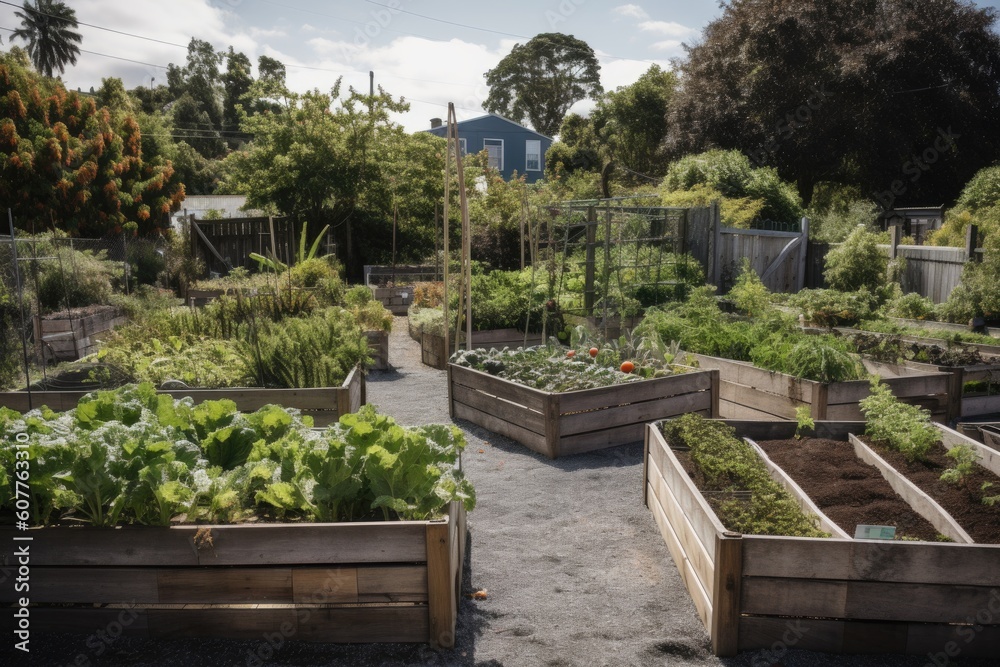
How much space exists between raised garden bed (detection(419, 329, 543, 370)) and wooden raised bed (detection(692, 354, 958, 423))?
3.45 m

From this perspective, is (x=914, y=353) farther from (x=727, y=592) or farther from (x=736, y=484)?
(x=727, y=592)

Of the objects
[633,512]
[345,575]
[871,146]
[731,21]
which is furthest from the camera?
[731,21]

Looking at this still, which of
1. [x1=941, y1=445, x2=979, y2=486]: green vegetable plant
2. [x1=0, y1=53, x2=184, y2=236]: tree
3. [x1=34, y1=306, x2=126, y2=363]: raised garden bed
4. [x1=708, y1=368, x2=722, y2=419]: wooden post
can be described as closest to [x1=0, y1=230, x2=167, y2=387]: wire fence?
[x1=34, y1=306, x2=126, y2=363]: raised garden bed

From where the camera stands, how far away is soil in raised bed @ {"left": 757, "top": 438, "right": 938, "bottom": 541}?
356 cm

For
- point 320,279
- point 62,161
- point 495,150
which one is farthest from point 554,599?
point 495,150

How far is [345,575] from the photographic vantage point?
3086 millimetres

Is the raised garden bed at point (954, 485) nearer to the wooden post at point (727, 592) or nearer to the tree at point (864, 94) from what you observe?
the wooden post at point (727, 592)

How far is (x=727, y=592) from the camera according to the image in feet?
10.1

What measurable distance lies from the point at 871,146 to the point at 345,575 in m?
21.6

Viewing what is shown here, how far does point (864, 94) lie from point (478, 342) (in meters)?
16.6

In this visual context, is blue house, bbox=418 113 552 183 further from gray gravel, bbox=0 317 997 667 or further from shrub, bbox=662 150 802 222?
gray gravel, bbox=0 317 997 667

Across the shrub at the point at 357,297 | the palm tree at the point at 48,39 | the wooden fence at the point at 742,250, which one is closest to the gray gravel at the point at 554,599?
the shrub at the point at 357,297

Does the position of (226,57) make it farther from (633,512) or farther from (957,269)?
(633,512)

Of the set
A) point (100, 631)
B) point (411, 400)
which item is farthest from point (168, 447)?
point (411, 400)
